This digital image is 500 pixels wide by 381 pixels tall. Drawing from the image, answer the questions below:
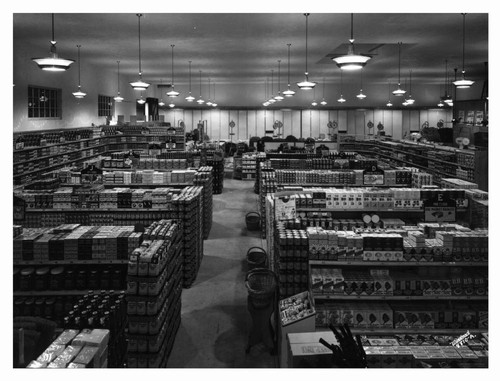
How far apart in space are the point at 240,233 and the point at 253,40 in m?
5.26

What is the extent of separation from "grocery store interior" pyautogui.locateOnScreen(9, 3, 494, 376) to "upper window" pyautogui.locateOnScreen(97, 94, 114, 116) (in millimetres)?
3218

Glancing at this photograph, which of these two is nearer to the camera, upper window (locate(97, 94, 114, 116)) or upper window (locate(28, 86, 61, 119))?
upper window (locate(28, 86, 61, 119))

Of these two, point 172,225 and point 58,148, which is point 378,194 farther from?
point 58,148

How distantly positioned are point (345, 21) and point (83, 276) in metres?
7.98

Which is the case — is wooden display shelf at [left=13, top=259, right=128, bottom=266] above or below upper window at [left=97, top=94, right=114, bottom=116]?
below

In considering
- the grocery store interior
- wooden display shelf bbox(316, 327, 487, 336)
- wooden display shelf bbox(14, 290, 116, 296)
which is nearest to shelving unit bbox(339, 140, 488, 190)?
the grocery store interior

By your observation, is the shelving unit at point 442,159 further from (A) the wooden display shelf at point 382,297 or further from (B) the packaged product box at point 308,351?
(B) the packaged product box at point 308,351

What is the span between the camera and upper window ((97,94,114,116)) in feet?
73.9

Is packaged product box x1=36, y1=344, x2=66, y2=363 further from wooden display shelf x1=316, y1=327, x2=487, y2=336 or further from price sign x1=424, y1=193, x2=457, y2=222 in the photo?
price sign x1=424, y1=193, x2=457, y2=222

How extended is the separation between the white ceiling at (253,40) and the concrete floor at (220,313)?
4836 millimetres

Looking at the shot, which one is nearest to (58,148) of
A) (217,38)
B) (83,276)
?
(217,38)

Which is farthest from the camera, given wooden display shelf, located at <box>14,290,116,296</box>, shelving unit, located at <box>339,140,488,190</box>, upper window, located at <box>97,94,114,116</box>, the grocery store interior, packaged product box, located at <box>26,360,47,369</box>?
upper window, located at <box>97,94,114,116</box>

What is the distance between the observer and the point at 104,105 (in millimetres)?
23484

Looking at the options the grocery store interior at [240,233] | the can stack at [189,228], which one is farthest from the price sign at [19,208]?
the can stack at [189,228]
